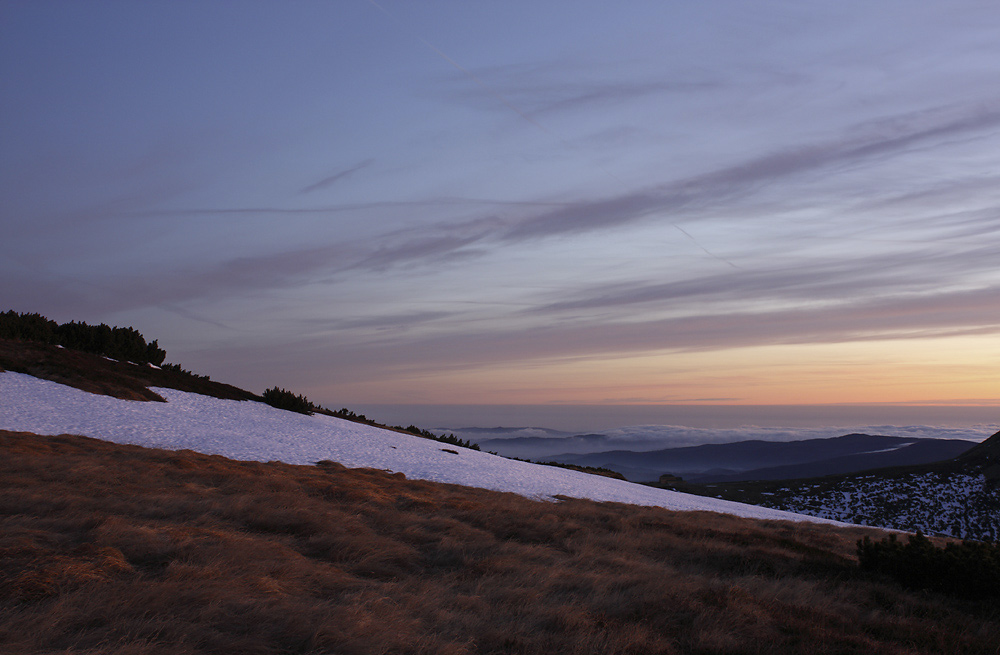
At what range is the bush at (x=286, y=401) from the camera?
29.0 meters

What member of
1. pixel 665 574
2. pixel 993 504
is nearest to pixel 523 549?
pixel 665 574

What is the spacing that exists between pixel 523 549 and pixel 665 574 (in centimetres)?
234

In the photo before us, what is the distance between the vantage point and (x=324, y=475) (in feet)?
55.6

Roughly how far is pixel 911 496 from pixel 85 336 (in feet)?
173

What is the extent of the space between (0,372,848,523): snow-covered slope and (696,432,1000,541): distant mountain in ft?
58.9

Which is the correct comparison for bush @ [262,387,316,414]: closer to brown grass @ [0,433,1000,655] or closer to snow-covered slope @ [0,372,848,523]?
snow-covered slope @ [0,372,848,523]

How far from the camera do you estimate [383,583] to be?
7.28m

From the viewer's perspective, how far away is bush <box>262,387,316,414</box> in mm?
29031

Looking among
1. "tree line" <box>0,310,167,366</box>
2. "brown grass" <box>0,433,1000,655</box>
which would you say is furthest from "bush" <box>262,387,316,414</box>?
"brown grass" <box>0,433,1000,655</box>

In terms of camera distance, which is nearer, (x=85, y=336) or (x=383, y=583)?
(x=383, y=583)

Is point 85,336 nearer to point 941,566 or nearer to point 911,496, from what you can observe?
point 941,566

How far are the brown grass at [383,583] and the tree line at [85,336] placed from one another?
18660 mm

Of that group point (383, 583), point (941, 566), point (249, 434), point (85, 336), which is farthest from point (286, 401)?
point (941, 566)

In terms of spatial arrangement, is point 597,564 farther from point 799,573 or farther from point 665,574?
point 799,573
